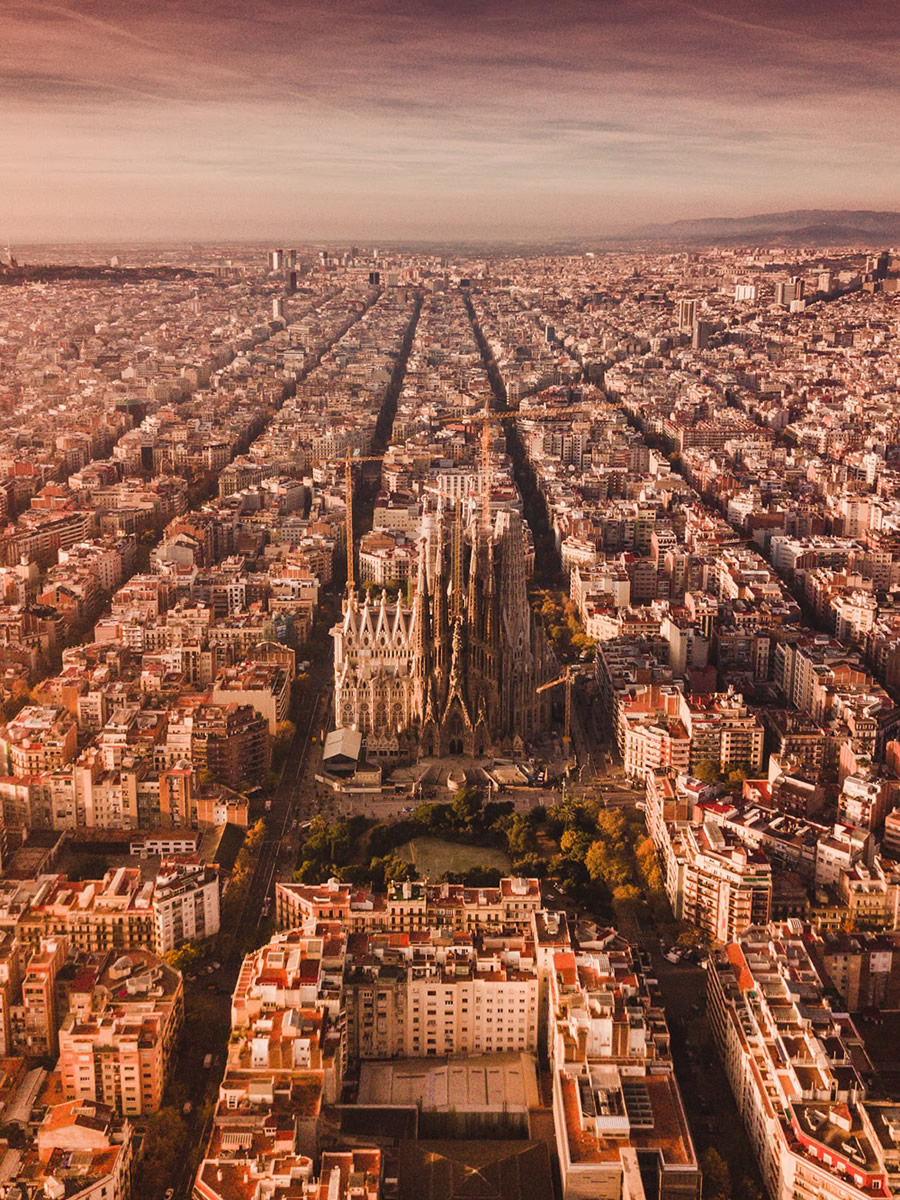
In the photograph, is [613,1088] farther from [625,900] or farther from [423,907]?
[625,900]

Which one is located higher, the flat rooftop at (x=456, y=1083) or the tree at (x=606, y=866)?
the tree at (x=606, y=866)

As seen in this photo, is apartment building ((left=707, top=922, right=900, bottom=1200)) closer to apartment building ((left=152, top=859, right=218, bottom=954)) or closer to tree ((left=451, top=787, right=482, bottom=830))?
tree ((left=451, top=787, right=482, bottom=830))

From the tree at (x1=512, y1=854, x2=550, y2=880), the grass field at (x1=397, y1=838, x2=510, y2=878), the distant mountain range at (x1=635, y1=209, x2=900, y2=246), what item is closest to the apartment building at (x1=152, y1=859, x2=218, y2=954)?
the grass field at (x1=397, y1=838, x2=510, y2=878)

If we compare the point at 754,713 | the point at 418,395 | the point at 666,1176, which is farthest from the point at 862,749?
the point at 418,395

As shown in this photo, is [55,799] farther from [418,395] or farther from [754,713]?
[418,395]

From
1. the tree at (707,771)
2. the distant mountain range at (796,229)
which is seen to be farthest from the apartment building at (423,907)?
the distant mountain range at (796,229)

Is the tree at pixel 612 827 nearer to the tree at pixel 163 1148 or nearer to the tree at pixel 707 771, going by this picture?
the tree at pixel 707 771

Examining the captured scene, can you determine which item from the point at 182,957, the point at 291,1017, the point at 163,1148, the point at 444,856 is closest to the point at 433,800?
the point at 444,856

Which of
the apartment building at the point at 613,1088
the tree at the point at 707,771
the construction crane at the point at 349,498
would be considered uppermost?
the construction crane at the point at 349,498
